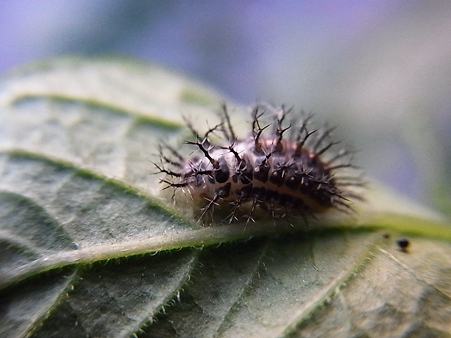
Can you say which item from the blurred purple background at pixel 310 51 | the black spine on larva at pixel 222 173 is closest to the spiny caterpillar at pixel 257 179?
the black spine on larva at pixel 222 173

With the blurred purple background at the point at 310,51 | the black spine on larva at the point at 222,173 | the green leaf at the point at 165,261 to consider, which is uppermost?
the blurred purple background at the point at 310,51

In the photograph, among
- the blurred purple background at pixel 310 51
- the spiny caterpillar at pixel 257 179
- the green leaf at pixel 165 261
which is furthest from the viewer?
the blurred purple background at pixel 310 51

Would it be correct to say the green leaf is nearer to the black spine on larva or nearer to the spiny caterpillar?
the spiny caterpillar

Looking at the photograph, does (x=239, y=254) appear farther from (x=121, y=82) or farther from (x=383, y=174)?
(x=383, y=174)

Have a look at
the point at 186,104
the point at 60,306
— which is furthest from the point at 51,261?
the point at 186,104

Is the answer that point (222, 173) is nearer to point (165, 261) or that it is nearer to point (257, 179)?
point (257, 179)

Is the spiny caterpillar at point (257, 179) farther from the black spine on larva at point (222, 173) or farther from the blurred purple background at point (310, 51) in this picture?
the blurred purple background at point (310, 51)
